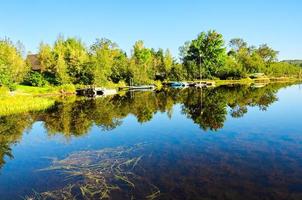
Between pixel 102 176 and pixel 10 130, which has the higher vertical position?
pixel 10 130

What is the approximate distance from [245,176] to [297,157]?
4.24 metres

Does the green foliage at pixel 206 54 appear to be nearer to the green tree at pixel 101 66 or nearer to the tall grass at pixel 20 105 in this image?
the green tree at pixel 101 66

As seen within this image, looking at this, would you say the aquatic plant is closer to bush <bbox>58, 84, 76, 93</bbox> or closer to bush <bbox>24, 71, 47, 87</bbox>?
bush <bbox>58, 84, 76, 93</bbox>

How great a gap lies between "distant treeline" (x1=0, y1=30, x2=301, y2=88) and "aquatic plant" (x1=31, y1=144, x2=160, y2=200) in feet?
139

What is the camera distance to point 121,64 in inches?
3519

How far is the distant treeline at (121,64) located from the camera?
70375 millimetres

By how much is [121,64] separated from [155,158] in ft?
246

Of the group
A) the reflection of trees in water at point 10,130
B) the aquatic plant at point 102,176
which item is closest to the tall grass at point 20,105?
the reflection of trees in water at point 10,130

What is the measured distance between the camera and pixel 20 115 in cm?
3378

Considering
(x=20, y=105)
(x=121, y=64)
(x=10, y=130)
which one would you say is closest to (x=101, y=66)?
(x=121, y=64)

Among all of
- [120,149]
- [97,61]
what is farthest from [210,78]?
[120,149]

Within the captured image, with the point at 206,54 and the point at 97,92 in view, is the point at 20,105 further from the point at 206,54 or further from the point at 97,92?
the point at 206,54

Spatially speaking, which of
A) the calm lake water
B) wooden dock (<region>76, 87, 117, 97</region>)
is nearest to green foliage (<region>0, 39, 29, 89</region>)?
wooden dock (<region>76, 87, 117, 97</region>)

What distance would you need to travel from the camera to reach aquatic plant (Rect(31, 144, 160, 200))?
Result: 37.3 ft
